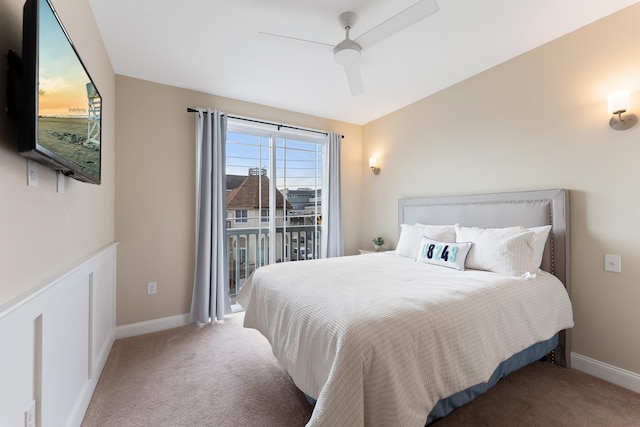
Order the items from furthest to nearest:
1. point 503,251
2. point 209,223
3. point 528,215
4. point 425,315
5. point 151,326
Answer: point 209,223, point 151,326, point 528,215, point 503,251, point 425,315

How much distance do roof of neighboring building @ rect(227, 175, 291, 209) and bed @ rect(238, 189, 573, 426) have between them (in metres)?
1.35

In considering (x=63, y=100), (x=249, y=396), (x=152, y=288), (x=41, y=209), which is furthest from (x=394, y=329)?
(x=152, y=288)

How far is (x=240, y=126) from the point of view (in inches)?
136

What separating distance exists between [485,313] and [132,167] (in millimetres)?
3274

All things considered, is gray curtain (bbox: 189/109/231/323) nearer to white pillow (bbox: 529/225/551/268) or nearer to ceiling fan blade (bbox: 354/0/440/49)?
ceiling fan blade (bbox: 354/0/440/49)

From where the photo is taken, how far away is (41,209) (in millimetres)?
1188

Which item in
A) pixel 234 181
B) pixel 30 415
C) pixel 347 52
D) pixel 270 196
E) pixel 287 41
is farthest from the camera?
pixel 270 196

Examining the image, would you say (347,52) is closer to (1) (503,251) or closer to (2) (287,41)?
(2) (287,41)

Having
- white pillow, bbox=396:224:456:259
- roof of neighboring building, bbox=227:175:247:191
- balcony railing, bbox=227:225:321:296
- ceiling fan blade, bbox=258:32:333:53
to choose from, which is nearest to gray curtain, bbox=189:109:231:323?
roof of neighboring building, bbox=227:175:247:191

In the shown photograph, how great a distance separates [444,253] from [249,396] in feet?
6.19

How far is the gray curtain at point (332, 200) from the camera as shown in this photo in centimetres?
398

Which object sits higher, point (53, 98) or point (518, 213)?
point (53, 98)

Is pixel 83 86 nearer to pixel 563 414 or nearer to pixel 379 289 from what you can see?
pixel 379 289

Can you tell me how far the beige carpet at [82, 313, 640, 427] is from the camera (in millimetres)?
1635
